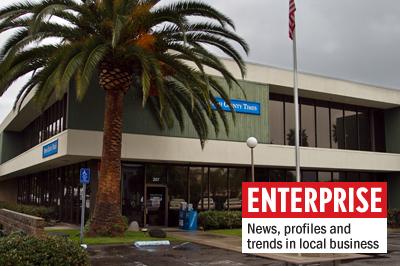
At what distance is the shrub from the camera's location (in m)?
8.48

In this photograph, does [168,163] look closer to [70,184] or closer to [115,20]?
[70,184]

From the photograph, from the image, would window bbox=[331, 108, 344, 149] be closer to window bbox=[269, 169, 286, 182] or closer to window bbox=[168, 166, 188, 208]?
window bbox=[269, 169, 286, 182]

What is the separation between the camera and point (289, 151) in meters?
26.5

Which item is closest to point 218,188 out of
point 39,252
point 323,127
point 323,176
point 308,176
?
point 308,176

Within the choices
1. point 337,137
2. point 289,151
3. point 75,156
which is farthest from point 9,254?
point 337,137

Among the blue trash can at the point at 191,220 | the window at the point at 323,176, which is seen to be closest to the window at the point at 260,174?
the window at the point at 323,176

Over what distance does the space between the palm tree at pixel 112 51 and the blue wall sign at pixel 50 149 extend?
14.2ft

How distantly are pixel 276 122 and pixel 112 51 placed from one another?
13.9m

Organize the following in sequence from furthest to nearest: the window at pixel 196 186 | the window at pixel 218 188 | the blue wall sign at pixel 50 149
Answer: the window at pixel 218 188 → the window at pixel 196 186 → the blue wall sign at pixel 50 149

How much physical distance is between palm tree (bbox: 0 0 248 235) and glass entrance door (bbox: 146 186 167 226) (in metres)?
6.53

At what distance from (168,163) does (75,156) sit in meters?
5.22

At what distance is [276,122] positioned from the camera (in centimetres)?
2802

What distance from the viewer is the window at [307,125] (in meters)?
29.3

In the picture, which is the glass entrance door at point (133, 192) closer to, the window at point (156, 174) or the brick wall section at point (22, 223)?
the window at point (156, 174)
